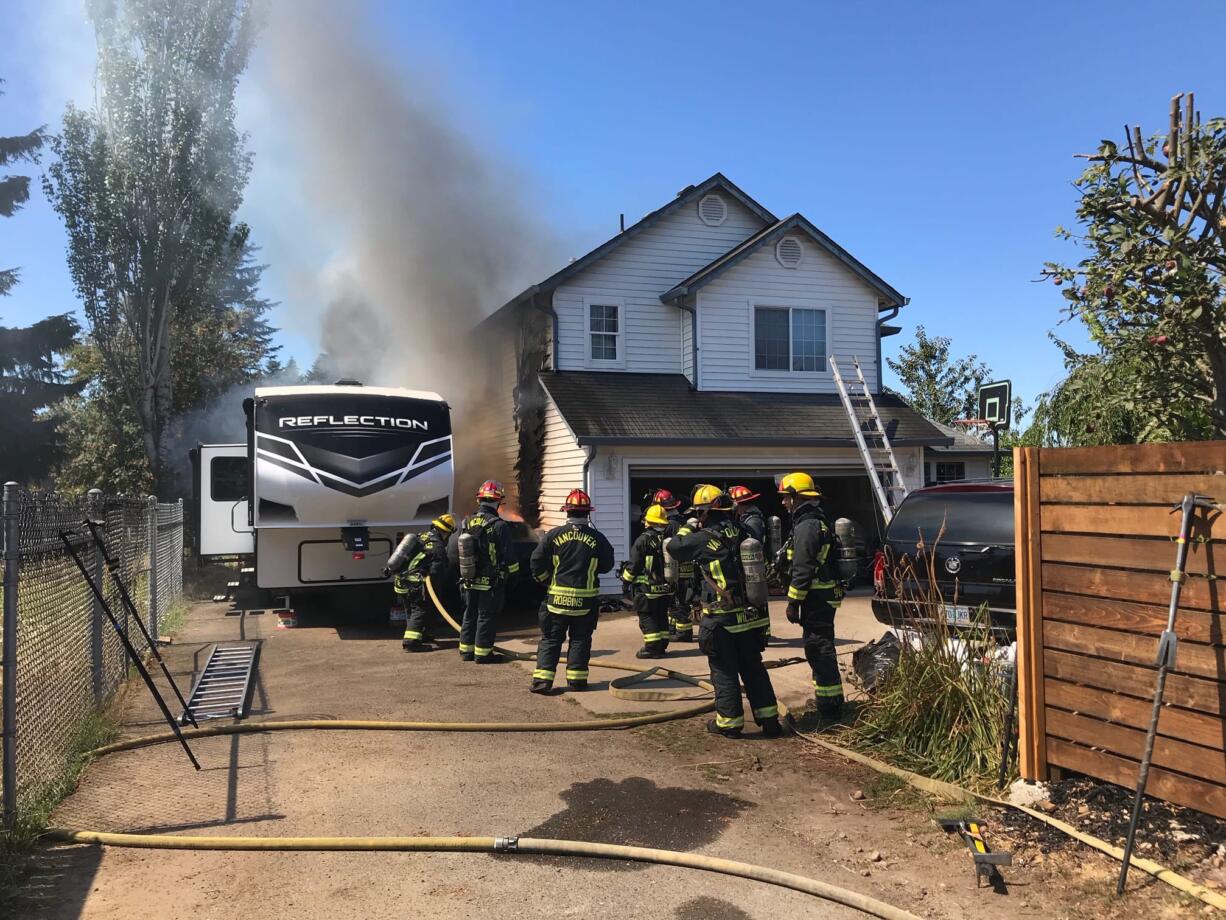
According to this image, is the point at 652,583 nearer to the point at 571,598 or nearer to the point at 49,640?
the point at 571,598

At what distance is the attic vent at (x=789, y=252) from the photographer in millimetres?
15211

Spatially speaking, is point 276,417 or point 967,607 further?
point 276,417

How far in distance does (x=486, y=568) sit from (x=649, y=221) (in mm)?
8724

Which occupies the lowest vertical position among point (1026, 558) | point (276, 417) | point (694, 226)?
point (1026, 558)

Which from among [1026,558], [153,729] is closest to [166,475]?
[153,729]

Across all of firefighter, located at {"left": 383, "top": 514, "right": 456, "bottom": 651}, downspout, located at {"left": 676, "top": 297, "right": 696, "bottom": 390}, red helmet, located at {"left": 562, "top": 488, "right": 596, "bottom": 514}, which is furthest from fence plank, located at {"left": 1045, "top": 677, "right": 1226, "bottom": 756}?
downspout, located at {"left": 676, "top": 297, "right": 696, "bottom": 390}

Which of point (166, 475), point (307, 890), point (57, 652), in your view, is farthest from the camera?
point (166, 475)

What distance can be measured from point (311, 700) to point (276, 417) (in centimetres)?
419

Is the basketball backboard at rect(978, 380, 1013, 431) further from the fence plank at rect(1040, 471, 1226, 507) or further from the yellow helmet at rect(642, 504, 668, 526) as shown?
the fence plank at rect(1040, 471, 1226, 507)

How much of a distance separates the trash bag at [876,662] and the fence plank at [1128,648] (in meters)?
1.68

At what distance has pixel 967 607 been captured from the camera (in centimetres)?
688

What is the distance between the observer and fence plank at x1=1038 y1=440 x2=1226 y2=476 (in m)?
3.57

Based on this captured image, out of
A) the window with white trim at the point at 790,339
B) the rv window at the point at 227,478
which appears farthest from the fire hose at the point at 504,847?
the window with white trim at the point at 790,339

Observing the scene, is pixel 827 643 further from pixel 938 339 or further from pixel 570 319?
pixel 938 339
